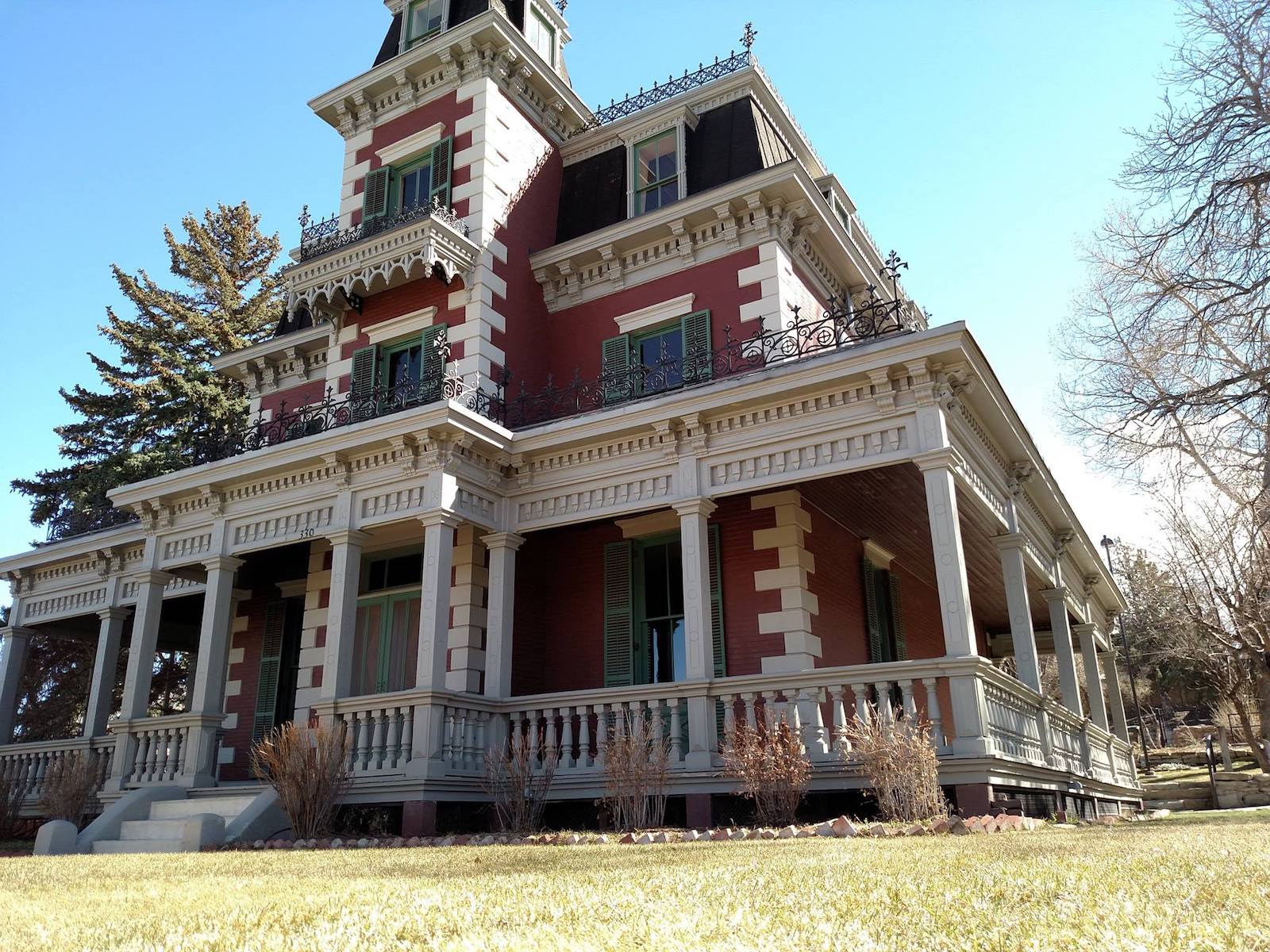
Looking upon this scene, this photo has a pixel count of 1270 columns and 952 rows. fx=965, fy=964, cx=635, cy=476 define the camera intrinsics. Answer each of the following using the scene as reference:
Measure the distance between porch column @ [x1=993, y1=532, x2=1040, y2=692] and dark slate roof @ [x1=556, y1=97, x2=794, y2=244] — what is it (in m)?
7.25

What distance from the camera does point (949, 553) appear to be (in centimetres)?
1052

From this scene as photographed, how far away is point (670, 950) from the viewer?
3.15 m

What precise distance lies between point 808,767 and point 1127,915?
21.0 feet

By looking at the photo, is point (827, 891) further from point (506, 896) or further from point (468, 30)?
point (468, 30)

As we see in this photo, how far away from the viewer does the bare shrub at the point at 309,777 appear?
36.9 feet

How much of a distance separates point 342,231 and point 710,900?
1610 cm

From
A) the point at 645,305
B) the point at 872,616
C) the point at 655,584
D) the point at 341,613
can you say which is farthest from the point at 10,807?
the point at 872,616

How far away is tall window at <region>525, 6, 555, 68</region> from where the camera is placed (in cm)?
1994

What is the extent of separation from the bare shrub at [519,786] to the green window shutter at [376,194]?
11.0 meters

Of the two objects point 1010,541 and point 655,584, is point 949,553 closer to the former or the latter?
point 1010,541

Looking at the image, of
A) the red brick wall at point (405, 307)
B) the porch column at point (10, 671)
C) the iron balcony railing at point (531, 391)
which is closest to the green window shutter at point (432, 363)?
the iron balcony railing at point (531, 391)

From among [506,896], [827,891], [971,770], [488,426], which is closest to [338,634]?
[488,426]

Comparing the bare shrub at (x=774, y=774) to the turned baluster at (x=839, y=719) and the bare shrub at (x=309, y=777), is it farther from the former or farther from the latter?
the bare shrub at (x=309, y=777)

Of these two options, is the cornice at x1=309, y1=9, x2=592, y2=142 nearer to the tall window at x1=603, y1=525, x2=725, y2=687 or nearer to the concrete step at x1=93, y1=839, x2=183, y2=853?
the tall window at x1=603, y1=525, x2=725, y2=687
